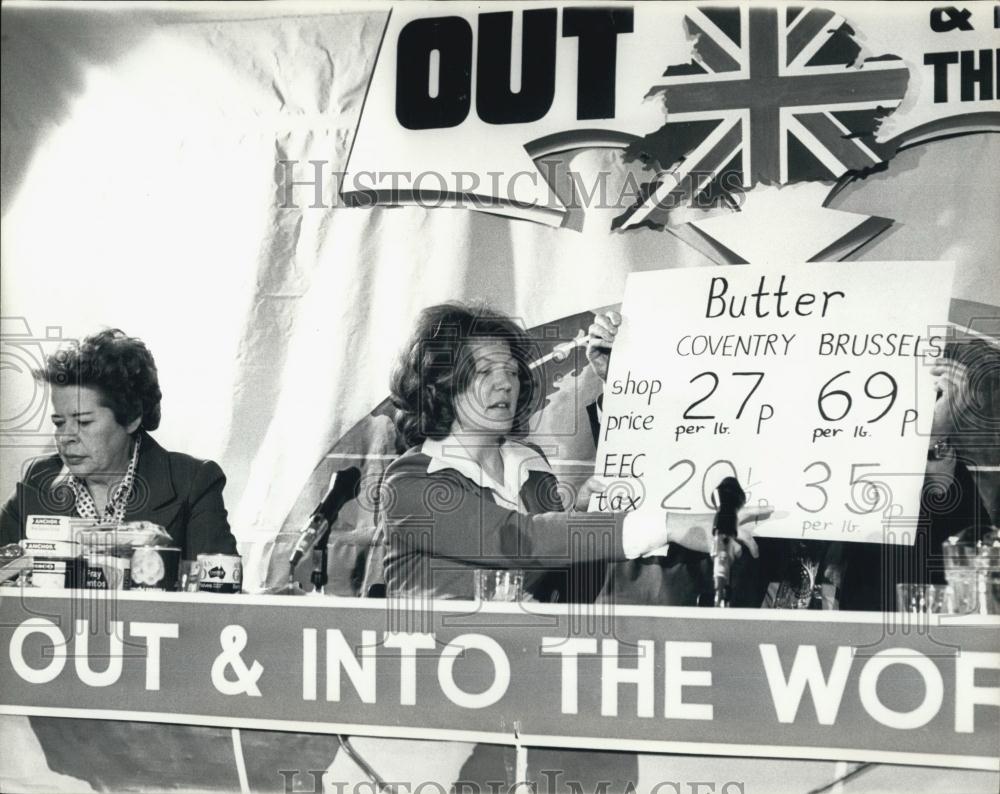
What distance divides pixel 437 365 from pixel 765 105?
2.64ft

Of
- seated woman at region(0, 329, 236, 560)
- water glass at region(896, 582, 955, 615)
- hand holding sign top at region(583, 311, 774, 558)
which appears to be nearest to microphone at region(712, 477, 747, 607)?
hand holding sign top at region(583, 311, 774, 558)

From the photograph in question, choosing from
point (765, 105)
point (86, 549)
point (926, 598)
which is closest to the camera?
point (926, 598)

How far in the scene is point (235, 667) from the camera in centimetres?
191

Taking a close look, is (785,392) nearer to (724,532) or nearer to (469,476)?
(724,532)

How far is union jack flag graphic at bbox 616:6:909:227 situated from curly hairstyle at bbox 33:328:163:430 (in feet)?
3.30

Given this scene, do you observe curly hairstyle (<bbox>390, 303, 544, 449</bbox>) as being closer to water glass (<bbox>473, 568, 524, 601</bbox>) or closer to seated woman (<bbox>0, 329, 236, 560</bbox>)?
water glass (<bbox>473, 568, 524, 601</bbox>)

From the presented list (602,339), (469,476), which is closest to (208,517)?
(469,476)

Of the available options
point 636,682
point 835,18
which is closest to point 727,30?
point 835,18

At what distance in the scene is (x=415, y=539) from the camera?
189 cm

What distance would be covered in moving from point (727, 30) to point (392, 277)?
0.81 m

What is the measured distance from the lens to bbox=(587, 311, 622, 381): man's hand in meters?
1.87

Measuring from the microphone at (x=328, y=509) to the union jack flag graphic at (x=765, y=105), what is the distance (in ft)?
2.39

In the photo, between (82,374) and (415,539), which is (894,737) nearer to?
(415,539)

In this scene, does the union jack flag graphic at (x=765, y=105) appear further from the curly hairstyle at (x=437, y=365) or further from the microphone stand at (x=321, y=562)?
the microphone stand at (x=321, y=562)
